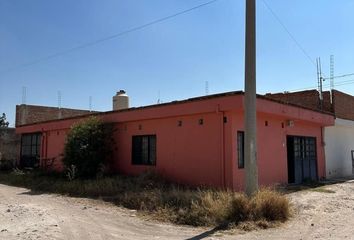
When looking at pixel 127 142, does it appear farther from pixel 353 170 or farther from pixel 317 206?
pixel 353 170

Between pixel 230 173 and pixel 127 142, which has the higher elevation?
pixel 127 142

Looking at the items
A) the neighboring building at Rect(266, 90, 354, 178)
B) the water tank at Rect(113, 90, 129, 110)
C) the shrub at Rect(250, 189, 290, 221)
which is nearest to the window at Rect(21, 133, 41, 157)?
the water tank at Rect(113, 90, 129, 110)

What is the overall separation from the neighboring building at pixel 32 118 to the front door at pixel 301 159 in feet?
51.2

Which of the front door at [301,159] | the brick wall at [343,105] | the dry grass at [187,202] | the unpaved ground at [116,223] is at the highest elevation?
the brick wall at [343,105]

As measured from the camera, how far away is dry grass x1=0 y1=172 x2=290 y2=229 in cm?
1022

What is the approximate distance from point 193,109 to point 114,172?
5988 millimetres

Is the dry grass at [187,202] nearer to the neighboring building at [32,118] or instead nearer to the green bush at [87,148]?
the green bush at [87,148]

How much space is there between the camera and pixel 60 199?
1455cm

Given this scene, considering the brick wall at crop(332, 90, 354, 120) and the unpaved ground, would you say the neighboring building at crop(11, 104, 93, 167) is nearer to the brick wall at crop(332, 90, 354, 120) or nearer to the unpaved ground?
the unpaved ground

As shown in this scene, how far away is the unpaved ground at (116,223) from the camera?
8930 millimetres

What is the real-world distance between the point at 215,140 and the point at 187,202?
149 inches

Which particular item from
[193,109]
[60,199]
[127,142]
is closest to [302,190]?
[193,109]

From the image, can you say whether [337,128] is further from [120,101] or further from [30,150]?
[30,150]

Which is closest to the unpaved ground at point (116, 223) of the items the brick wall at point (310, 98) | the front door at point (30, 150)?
the brick wall at point (310, 98)
